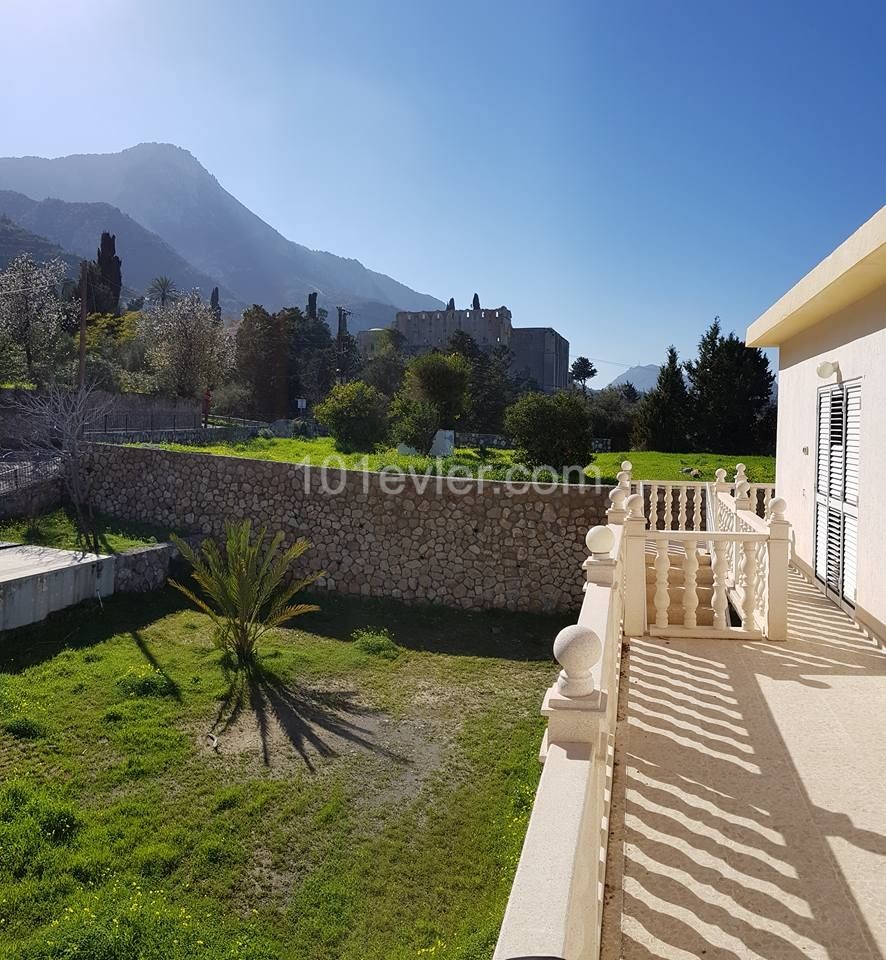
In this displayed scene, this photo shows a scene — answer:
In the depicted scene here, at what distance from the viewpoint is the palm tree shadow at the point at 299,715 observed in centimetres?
773

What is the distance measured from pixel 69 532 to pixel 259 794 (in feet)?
32.8

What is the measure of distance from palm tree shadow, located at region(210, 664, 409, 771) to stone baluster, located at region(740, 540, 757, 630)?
13.1 feet

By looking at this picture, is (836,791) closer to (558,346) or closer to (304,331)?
(304,331)

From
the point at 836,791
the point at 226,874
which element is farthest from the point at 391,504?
the point at 836,791

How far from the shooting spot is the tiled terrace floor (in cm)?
230

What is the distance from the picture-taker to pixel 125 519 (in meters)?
16.1

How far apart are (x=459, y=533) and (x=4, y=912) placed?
8.98 m

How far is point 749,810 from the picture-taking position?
2943mm

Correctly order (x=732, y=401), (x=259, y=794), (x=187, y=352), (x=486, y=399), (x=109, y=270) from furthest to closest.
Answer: (x=109, y=270) → (x=486, y=399) → (x=187, y=352) → (x=732, y=401) → (x=259, y=794)

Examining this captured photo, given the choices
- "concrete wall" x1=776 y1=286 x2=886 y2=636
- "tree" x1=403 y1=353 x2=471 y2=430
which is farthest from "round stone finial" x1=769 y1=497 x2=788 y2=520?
"tree" x1=403 y1=353 x2=471 y2=430

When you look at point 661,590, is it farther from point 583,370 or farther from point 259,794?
point 583,370

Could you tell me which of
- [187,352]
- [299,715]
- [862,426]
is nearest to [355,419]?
[187,352]

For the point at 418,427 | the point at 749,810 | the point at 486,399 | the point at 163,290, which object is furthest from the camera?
the point at 163,290

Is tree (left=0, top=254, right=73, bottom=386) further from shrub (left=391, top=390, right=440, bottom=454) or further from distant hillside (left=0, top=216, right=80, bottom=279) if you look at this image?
distant hillside (left=0, top=216, right=80, bottom=279)
